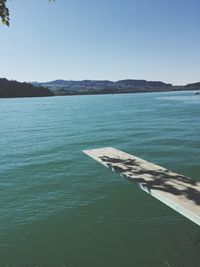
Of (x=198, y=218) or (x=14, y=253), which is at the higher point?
(x=198, y=218)

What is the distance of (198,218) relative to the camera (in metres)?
9.84

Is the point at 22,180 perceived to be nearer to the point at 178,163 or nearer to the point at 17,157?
the point at 17,157

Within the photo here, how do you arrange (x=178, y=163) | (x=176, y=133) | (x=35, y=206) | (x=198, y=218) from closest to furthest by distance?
(x=198, y=218), (x=35, y=206), (x=178, y=163), (x=176, y=133)

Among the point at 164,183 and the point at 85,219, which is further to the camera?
the point at 164,183

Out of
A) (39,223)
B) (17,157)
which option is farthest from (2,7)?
(17,157)

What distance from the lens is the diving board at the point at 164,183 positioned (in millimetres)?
10914

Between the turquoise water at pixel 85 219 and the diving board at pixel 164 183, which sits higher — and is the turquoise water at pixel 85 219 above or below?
below

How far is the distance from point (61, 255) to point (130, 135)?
26440 mm

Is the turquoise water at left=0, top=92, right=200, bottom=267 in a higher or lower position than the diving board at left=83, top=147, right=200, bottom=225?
lower

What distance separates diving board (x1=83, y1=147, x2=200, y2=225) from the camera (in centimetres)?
1091

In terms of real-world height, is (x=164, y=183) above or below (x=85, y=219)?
above

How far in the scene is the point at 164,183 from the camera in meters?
13.6

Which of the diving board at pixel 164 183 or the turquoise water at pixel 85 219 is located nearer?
the turquoise water at pixel 85 219

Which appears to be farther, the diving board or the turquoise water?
the diving board
